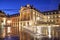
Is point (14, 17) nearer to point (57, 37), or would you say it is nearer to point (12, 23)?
point (12, 23)

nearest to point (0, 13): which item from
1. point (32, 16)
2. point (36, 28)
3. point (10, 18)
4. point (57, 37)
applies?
point (10, 18)

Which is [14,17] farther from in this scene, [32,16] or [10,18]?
[32,16]

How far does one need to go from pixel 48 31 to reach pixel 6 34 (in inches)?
73.7

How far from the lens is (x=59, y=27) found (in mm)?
4977

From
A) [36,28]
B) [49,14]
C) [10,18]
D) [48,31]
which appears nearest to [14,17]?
[10,18]

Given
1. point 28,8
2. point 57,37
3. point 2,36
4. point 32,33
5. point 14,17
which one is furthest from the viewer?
point 14,17

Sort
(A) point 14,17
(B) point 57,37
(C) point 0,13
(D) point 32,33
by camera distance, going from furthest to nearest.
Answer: (A) point 14,17
(C) point 0,13
(D) point 32,33
(B) point 57,37

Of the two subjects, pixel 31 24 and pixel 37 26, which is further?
pixel 31 24

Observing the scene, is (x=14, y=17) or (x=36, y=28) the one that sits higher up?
(x=14, y=17)

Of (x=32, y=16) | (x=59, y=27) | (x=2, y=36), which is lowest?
(x=2, y=36)

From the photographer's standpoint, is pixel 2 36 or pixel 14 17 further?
pixel 14 17

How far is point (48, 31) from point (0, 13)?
282 centimetres

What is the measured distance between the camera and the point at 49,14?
8328 mm

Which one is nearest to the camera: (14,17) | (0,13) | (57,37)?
(57,37)
